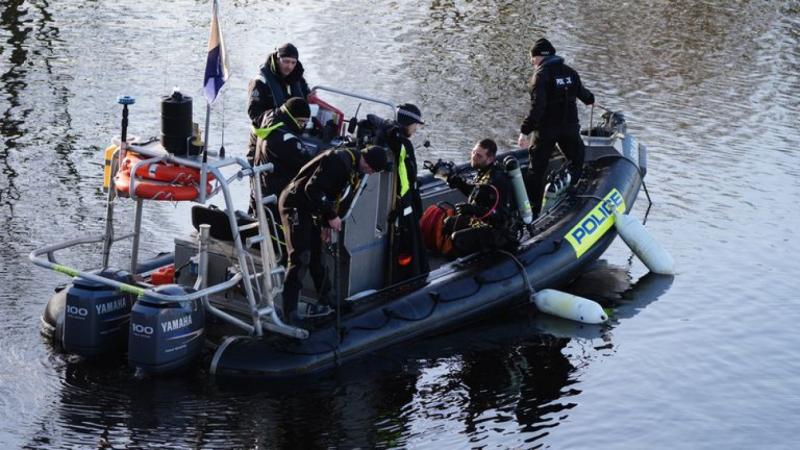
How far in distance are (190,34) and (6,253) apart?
7.39 metres

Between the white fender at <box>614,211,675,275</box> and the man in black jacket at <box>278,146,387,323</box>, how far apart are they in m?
3.00

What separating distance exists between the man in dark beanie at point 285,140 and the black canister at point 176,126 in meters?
0.71

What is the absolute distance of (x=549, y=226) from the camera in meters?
9.50

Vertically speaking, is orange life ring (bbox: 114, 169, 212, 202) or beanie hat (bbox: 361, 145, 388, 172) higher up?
beanie hat (bbox: 361, 145, 388, 172)

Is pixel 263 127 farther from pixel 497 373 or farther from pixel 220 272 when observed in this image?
pixel 497 373

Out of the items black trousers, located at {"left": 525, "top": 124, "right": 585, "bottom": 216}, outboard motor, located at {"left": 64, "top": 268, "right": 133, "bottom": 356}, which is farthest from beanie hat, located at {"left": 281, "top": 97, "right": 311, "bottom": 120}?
black trousers, located at {"left": 525, "top": 124, "right": 585, "bottom": 216}

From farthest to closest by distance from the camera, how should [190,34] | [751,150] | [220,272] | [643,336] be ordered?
[190,34]
[751,150]
[643,336]
[220,272]

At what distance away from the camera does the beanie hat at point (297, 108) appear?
767cm

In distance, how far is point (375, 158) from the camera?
24.3 ft

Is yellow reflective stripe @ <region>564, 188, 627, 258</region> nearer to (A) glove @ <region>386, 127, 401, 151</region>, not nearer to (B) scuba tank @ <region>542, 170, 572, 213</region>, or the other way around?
(B) scuba tank @ <region>542, 170, 572, 213</region>

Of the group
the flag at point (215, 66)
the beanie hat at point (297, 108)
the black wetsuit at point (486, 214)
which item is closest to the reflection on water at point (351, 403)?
the black wetsuit at point (486, 214)

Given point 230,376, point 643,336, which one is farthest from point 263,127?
point 643,336

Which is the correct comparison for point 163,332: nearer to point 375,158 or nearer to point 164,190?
point 164,190

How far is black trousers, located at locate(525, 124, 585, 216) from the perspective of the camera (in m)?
9.94
